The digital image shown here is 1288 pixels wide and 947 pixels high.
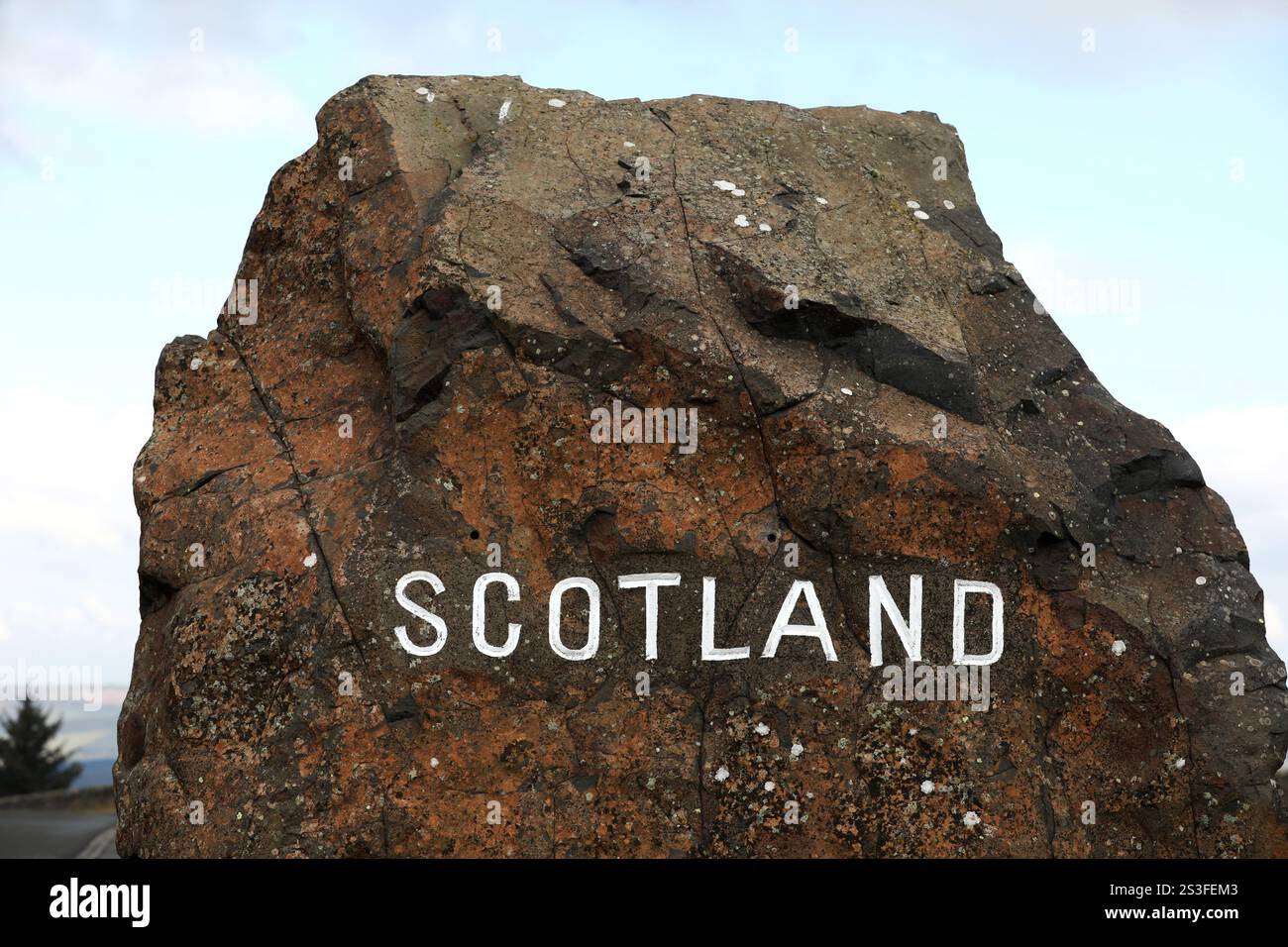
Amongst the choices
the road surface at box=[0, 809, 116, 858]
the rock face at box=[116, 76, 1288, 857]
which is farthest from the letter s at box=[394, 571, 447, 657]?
the road surface at box=[0, 809, 116, 858]

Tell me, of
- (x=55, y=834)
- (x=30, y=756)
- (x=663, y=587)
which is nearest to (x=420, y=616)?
(x=663, y=587)

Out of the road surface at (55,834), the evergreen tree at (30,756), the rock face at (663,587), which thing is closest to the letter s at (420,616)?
the rock face at (663,587)

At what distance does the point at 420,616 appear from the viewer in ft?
23.0

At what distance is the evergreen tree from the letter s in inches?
858

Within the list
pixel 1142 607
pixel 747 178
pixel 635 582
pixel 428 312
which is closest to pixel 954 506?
pixel 1142 607

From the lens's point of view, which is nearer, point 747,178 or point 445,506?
point 445,506

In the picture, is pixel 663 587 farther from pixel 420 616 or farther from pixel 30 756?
pixel 30 756

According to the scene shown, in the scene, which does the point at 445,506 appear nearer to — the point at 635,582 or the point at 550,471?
the point at 550,471

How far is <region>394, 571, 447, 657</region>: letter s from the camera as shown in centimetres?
700

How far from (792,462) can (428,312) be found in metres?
1.93

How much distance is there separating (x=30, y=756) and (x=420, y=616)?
22644 mm

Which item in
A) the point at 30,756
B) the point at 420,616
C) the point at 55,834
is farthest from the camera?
the point at 30,756

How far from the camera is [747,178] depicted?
314 inches

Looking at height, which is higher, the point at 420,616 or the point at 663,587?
the point at 663,587
